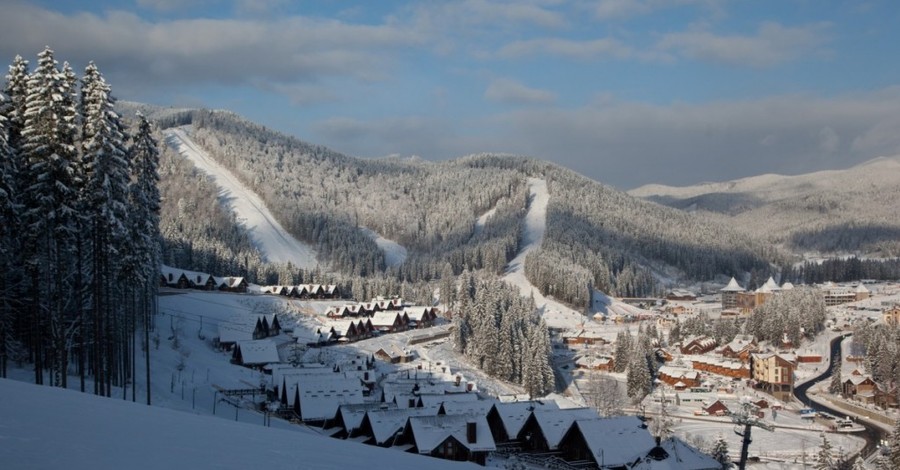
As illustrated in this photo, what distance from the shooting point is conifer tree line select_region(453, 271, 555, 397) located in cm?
8244

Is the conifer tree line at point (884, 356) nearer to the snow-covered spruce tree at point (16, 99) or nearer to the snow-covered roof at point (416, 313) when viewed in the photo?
the snow-covered roof at point (416, 313)

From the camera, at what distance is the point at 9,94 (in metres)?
32.1

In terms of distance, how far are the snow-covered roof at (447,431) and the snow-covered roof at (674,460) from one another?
25.2ft

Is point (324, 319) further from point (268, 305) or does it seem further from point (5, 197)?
point (5, 197)

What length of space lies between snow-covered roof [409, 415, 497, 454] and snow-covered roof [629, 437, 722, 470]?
7686 millimetres

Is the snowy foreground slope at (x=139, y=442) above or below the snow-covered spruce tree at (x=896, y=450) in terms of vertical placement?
above

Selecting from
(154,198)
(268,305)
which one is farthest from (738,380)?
(154,198)

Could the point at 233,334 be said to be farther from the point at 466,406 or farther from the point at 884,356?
the point at 884,356

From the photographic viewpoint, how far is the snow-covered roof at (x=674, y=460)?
124 ft

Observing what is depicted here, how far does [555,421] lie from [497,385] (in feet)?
131

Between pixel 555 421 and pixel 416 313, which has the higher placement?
pixel 416 313

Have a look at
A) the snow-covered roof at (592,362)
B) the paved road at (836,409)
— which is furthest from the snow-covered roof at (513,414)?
the snow-covered roof at (592,362)

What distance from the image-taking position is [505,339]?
88.8 meters

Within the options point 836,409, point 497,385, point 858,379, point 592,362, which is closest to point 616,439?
point 497,385
